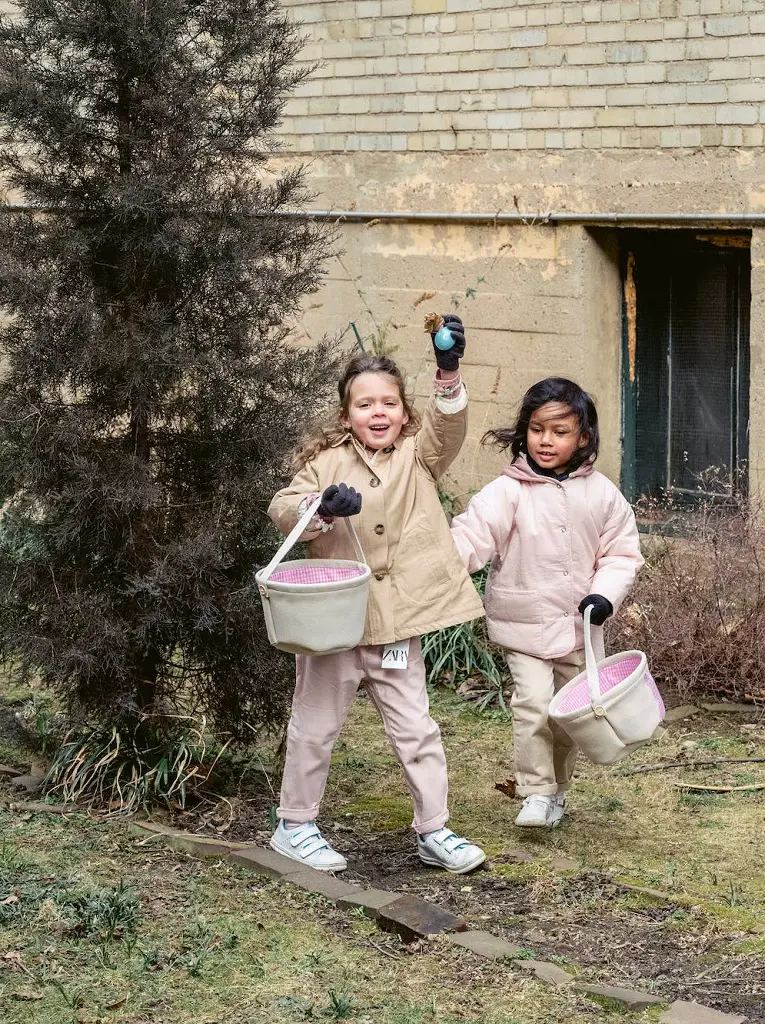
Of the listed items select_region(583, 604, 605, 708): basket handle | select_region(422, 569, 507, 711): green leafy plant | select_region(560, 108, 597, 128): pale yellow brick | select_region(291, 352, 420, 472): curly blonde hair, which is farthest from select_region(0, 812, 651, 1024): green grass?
select_region(560, 108, 597, 128): pale yellow brick

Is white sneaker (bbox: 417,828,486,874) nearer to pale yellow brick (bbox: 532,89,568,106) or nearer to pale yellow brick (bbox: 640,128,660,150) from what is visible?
pale yellow brick (bbox: 640,128,660,150)

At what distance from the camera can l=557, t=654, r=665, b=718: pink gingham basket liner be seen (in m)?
4.45

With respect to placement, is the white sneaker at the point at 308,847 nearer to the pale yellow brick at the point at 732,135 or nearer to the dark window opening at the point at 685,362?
the dark window opening at the point at 685,362

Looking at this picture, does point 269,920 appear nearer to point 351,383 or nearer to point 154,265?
point 351,383

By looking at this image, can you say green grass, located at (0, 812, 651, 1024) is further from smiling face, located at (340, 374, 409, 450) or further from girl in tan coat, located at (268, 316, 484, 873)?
smiling face, located at (340, 374, 409, 450)

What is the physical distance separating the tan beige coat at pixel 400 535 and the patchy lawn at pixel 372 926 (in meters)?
0.84

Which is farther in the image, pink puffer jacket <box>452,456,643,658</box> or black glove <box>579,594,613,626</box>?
pink puffer jacket <box>452,456,643,658</box>

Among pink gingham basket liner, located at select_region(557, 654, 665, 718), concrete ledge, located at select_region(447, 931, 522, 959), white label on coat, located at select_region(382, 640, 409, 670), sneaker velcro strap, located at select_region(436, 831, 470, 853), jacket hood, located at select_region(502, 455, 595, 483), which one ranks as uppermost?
jacket hood, located at select_region(502, 455, 595, 483)

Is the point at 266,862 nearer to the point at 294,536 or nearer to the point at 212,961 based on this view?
the point at 212,961

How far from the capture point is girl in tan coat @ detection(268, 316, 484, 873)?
4.51 metres

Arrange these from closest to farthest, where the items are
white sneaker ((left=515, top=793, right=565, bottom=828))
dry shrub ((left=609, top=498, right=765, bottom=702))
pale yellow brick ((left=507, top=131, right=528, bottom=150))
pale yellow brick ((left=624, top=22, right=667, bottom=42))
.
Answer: white sneaker ((left=515, top=793, right=565, bottom=828)) → dry shrub ((left=609, top=498, right=765, bottom=702)) → pale yellow brick ((left=624, top=22, right=667, bottom=42)) → pale yellow brick ((left=507, top=131, right=528, bottom=150))

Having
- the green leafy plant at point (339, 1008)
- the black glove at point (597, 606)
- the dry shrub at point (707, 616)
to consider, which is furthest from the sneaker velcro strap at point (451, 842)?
the dry shrub at point (707, 616)

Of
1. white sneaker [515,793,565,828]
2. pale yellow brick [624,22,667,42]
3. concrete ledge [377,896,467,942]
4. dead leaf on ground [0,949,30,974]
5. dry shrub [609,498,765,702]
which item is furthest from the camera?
pale yellow brick [624,22,667,42]

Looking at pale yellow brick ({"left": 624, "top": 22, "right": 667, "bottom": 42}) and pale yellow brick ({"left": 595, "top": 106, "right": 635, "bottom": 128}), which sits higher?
pale yellow brick ({"left": 624, "top": 22, "right": 667, "bottom": 42})
